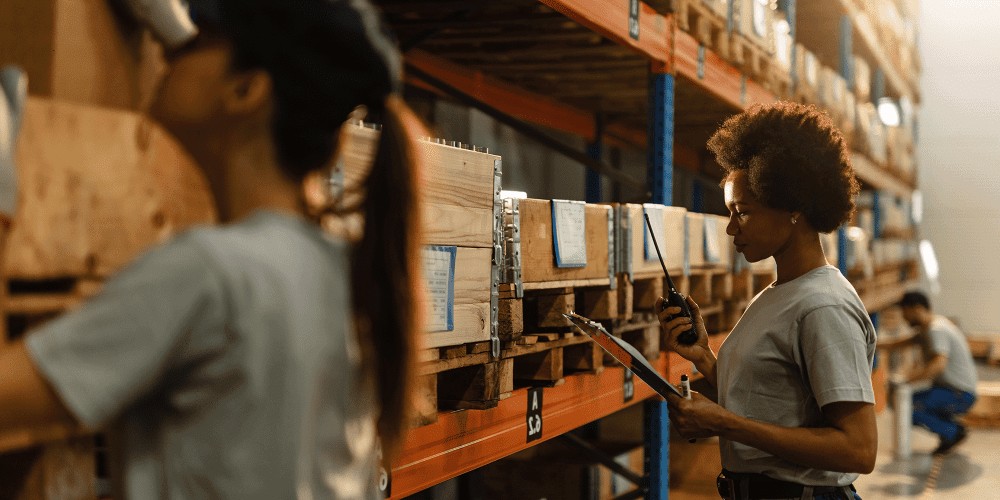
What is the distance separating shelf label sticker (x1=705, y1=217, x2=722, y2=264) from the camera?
5.20 metres

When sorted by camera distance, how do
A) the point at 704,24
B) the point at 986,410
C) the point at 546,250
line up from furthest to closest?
the point at 986,410 → the point at 704,24 → the point at 546,250

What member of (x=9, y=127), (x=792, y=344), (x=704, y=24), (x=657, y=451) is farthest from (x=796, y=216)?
(x=704, y=24)

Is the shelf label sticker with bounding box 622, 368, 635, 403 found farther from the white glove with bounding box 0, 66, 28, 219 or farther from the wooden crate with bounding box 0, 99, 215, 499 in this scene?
the white glove with bounding box 0, 66, 28, 219

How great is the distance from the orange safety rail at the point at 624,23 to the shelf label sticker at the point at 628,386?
1.53 m

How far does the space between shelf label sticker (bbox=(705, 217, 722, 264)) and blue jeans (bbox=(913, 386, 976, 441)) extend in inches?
223

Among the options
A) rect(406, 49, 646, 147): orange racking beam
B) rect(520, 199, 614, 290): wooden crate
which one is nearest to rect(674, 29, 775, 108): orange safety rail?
rect(406, 49, 646, 147): orange racking beam

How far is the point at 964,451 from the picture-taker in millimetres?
10078

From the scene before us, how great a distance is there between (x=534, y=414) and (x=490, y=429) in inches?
14.2

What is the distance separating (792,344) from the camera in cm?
253

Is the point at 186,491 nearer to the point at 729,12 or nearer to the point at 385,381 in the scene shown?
the point at 385,381

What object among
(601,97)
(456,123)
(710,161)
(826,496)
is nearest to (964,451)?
(710,161)

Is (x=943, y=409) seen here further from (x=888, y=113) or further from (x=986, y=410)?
(x=888, y=113)

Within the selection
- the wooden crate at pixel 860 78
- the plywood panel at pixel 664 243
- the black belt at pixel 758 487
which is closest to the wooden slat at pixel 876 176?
the wooden crate at pixel 860 78

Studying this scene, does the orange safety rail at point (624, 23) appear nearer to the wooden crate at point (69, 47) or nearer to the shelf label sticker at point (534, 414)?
the shelf label sticker at point (534, 414)
